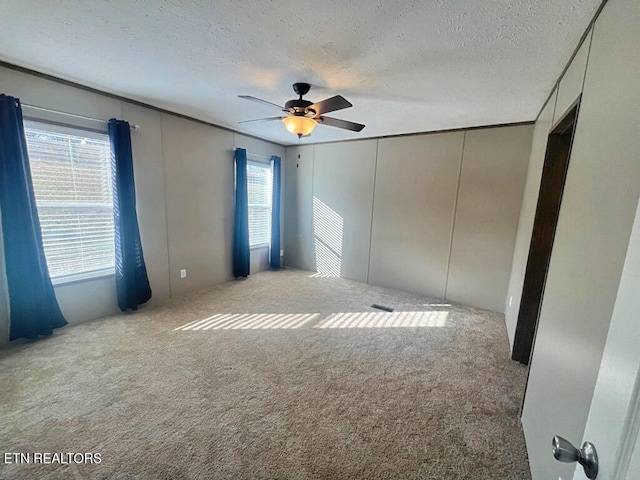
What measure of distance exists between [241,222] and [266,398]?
3.01 metres

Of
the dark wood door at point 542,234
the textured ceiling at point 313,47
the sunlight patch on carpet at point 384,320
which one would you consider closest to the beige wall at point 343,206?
the sunlight patch on carpet at point 384,320

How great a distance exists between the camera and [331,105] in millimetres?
2162

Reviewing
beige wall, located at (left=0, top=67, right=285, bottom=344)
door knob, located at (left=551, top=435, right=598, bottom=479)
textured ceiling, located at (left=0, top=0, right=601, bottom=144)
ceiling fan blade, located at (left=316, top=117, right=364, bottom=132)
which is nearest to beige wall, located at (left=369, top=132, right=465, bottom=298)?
textured ceiling, located at (left=0, top=0, right=601, bottom=144)

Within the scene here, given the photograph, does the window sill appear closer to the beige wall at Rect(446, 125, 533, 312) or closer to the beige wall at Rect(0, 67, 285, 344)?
the beige wall at Rect(0, 67, 285, 344)

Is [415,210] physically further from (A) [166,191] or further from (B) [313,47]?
(A) [166,191]

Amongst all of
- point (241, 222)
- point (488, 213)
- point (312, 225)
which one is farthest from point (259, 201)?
point (488, 213)

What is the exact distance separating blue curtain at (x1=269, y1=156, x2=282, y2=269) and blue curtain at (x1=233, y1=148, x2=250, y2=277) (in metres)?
0.69

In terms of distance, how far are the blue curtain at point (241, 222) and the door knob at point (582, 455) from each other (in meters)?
4.31

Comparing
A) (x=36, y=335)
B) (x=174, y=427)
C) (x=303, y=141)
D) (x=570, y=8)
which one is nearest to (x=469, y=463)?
(x=174, y=427)

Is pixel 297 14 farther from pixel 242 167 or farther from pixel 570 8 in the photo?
pixel 242 167

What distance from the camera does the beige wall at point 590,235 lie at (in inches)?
33.1

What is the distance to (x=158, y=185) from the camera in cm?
343

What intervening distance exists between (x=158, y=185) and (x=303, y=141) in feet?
8.34

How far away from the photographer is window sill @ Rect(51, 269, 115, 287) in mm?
2732
